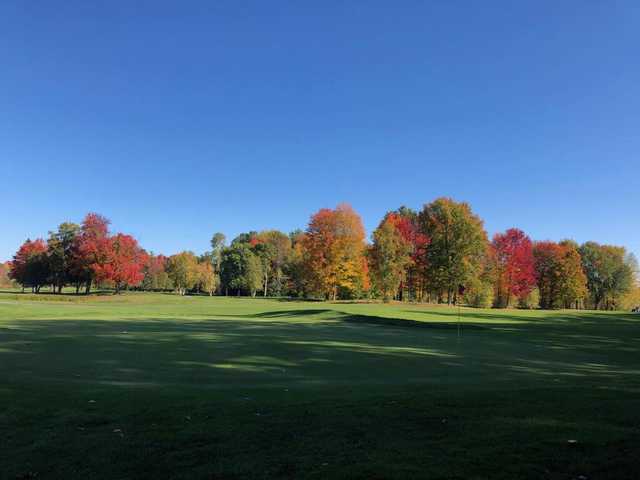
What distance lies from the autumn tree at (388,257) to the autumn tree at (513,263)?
17790 mm

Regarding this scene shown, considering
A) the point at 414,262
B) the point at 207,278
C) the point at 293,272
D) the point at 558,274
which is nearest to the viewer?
the point at 414,262

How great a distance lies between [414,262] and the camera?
2662 inches

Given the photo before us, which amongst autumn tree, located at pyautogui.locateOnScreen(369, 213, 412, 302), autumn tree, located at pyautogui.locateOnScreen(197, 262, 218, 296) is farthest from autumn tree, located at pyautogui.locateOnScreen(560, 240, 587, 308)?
autumn tree, located at pyautogui.locateOnScreen(197, 262, 218, 296)

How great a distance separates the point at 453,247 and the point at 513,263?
17131mm

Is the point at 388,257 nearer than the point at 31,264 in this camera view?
Yes

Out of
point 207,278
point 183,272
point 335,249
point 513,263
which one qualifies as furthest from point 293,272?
point 513,263

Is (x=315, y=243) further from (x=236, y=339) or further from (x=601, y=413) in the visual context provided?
(x=601, y=413)

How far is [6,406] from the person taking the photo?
7.09 m

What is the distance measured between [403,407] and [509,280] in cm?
7280

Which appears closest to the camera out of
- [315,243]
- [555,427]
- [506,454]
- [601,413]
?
[506,454]

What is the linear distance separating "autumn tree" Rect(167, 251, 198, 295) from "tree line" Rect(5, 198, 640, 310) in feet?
46.3

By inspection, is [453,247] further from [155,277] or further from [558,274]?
[155,277]

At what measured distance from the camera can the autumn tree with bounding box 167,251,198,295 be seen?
357 ft

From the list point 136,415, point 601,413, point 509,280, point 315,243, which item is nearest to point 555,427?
point 601,413
